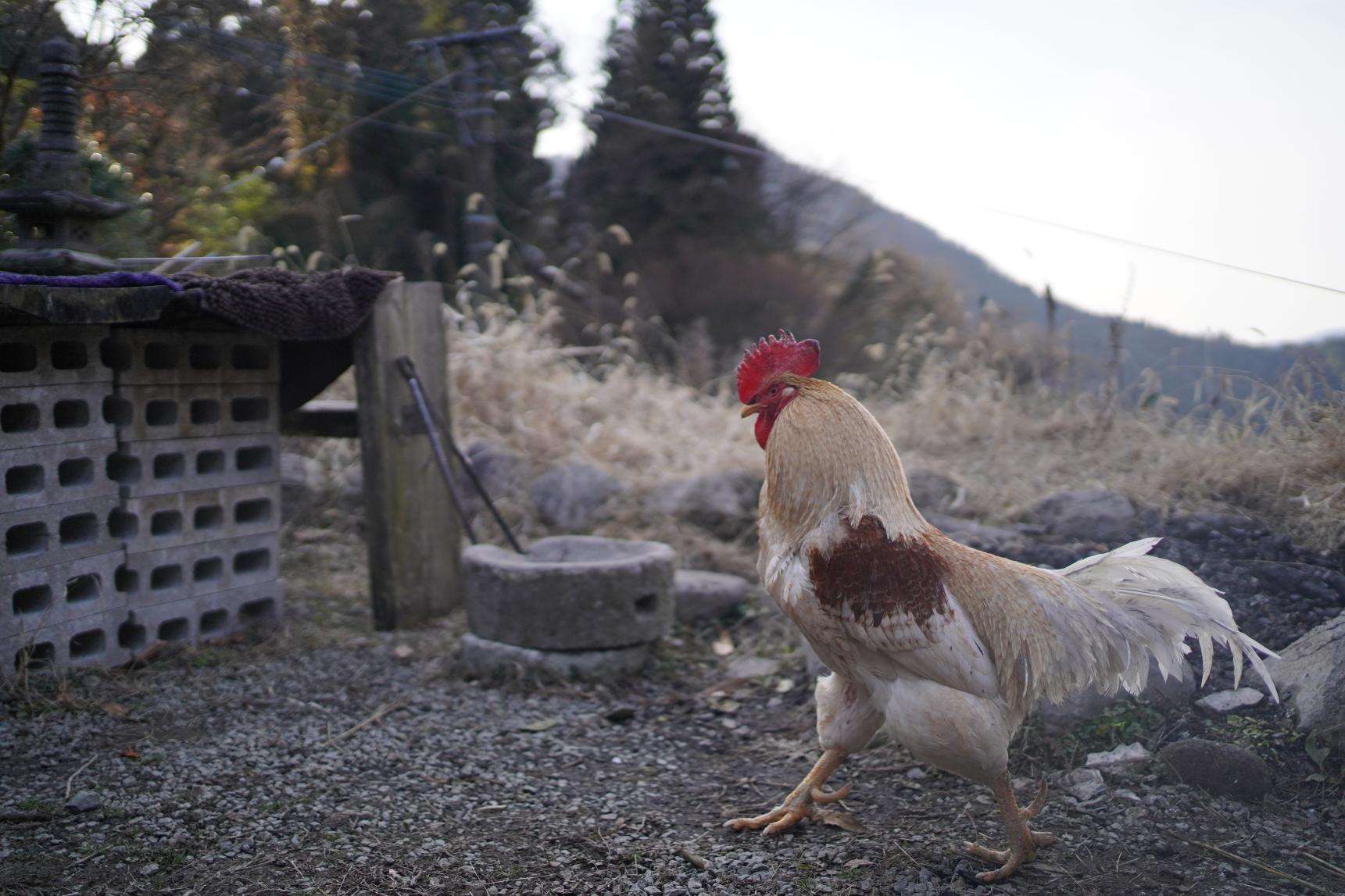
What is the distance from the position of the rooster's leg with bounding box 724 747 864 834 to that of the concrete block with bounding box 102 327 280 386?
2997 mm

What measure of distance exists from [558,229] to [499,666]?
43.5ft

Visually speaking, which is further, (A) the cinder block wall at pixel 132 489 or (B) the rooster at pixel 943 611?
(A) the cinder block wall at pixel 132 489

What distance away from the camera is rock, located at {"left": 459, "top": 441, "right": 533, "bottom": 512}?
6.46 metres

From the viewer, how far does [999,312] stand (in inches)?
350

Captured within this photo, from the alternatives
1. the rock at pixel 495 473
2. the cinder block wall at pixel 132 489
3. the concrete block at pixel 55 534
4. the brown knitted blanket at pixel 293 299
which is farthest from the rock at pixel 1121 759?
the rock at pixel 495 473

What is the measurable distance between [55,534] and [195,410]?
0.92 meters

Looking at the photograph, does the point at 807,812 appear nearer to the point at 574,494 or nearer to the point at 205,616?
the point at 205,616

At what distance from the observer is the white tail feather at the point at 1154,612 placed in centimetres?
246

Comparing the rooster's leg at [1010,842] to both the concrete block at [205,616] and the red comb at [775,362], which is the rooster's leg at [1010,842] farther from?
the concrete block at [205,616]

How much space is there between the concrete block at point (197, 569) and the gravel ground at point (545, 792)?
0.29 metres

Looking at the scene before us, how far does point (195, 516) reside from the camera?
4246mm

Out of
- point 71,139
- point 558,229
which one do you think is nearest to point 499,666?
point 71,139

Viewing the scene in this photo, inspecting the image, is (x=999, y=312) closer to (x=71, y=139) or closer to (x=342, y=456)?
(x=342, y=456)

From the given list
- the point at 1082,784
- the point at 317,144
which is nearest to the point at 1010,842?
the point at 1082,784
